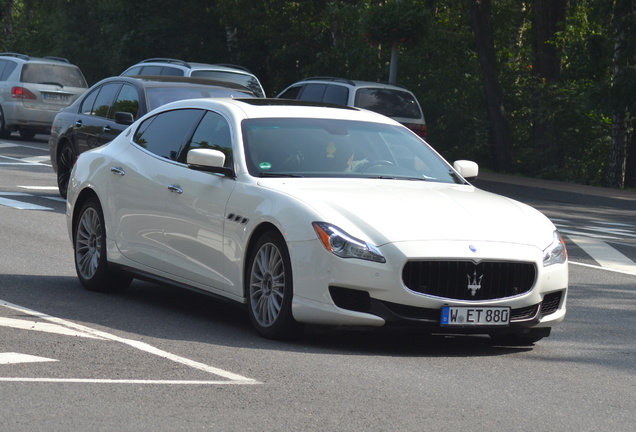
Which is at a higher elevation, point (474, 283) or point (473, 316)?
point (474, 283)

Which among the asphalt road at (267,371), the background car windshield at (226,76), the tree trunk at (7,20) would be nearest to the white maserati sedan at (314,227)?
the asphalt road at (267,371)

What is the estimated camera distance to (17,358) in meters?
7.09

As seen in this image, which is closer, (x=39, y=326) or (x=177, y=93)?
(x=39, y=326)

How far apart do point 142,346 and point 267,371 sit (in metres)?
0.97

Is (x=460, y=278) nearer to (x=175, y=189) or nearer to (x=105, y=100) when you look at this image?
(x=175, y=189)

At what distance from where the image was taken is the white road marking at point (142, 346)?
6.83 meters

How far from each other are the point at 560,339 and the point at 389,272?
182 centimetres

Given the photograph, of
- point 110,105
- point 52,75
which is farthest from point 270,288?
point 52,75

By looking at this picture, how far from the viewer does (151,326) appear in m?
8.45

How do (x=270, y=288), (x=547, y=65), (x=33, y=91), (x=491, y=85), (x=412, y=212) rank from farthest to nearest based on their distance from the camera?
(x=547, y=65), (x=33, y=91), (x=491, y=85), (x=270, y=288), (x=412, y=212)

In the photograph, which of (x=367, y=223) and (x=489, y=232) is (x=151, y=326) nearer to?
(x=367, y=223)

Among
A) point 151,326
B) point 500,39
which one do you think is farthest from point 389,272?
point 500,39

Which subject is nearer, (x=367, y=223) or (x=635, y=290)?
(x=367, y=223)

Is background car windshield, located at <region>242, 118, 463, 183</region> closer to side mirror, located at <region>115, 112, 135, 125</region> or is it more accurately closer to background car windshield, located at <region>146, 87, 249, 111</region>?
side mirror, located at <region>115, 112, 135, 125</region>
